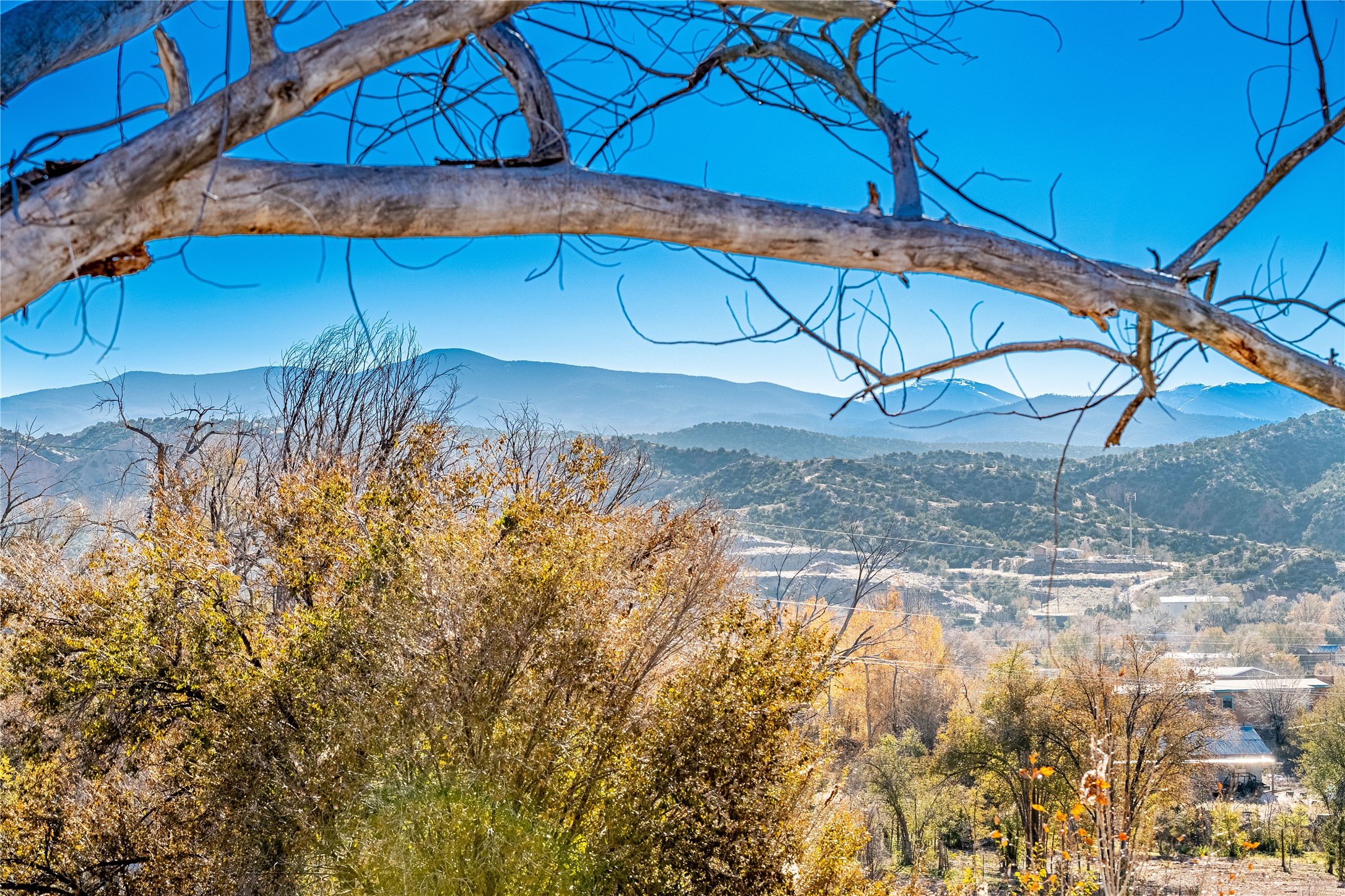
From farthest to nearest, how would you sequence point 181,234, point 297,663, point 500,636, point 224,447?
point 224,447
point 297,663
point 500,636
point 181,234

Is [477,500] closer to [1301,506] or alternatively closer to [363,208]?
[363,208]

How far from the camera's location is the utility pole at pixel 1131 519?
74.6m

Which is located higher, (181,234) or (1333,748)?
(181,234)

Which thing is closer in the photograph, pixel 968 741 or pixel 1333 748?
pixel 968 741

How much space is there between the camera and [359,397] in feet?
62.1

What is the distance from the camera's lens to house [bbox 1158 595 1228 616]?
66312 millimetres

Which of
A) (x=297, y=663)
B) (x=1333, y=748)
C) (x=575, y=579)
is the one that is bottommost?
(x=1333, y=748)

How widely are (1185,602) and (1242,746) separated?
34.7 metres

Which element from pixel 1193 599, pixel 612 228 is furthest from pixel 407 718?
pixel 1193 599

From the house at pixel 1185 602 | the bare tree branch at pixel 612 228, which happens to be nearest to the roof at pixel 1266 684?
the house at pixel 1185 602

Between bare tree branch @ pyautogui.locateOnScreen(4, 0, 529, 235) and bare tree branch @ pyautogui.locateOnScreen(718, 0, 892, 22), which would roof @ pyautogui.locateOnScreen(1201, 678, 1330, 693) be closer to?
bare tree branch @ pyautogui.locateOnScreen(718, 0, 892, 22)

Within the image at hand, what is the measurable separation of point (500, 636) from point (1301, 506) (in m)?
83.1

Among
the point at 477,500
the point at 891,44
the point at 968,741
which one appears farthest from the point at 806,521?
the point at 891,44

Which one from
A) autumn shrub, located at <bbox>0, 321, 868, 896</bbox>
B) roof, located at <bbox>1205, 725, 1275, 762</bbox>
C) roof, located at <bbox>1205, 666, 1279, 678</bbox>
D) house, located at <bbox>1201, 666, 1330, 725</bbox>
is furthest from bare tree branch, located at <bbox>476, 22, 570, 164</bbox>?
roof, located at <bbox>1205, 666, 1279, 678</bbox>
